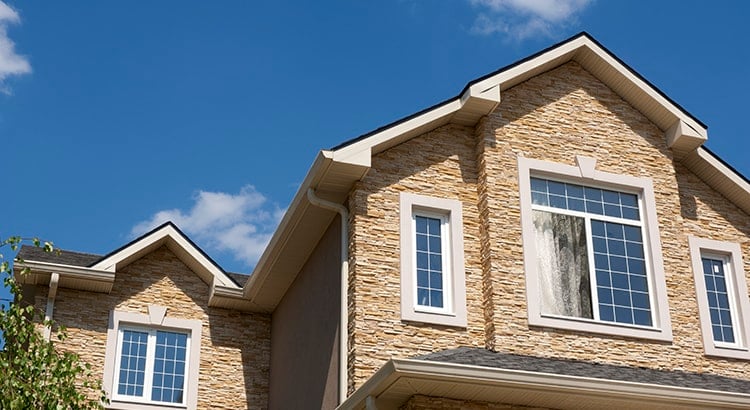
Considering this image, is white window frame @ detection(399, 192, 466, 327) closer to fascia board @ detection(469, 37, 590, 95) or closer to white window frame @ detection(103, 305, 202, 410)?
fascia board @ detection(469, 37, 590, 95)

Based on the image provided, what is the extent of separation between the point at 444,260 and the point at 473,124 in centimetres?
225

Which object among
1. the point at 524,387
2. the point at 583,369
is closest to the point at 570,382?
the point at 524,387

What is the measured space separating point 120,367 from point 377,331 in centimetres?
628

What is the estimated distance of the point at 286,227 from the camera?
14531 millimetres

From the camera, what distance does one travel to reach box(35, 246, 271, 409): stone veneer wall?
54.0 ft

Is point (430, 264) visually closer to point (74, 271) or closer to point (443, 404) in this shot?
point (443, 404)

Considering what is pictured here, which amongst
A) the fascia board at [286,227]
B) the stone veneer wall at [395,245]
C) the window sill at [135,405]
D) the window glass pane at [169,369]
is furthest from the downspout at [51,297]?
the stone veneer wall at [395,245]

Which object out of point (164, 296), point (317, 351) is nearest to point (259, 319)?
point (164, 296)

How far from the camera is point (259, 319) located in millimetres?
17703

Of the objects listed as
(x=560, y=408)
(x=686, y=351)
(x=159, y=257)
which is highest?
(x=159, y=257)

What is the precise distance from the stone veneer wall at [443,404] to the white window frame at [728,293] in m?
4.38

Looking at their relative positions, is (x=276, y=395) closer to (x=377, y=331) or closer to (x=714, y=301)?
(x=377, y=331)

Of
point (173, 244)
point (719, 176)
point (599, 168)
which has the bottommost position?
point (599, 168)

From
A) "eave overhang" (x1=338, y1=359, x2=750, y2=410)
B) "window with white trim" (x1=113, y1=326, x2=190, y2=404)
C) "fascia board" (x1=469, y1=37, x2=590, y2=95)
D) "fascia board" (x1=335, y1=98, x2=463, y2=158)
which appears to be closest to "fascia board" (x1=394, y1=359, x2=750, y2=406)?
"eave overhang" (x1=338, y1=359, x2=750, y2=410)
